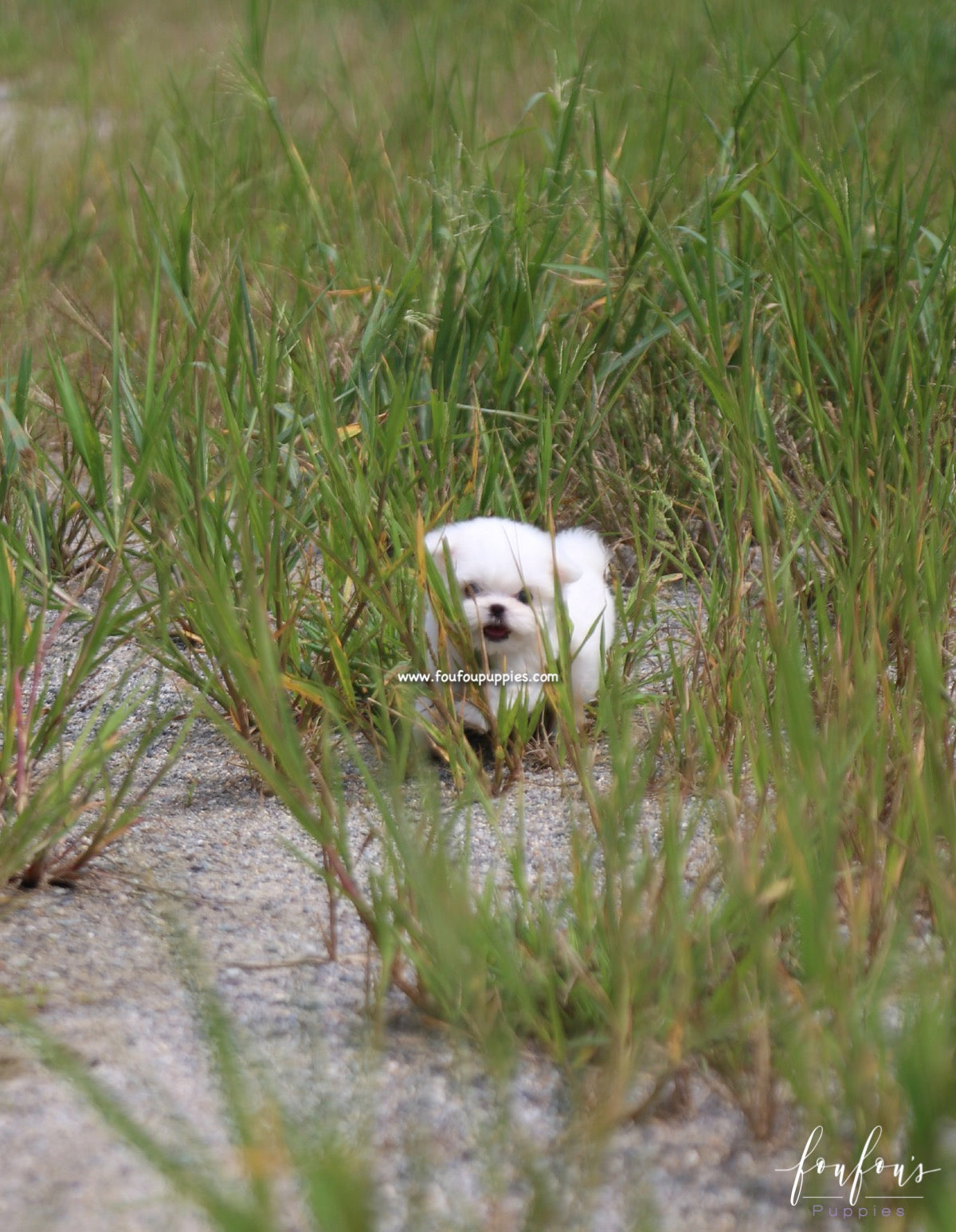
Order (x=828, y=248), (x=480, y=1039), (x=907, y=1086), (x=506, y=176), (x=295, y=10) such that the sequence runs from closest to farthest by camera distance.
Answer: (x=907, y=1086)
(x=480, y=1039)
(x=828, y=248)
(x=506, y=176)
(x=295, y=10)

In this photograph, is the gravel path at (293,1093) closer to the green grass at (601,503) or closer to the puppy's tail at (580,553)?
the green grass at (601,503)

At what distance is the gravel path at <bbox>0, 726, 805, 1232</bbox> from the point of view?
1.07 m

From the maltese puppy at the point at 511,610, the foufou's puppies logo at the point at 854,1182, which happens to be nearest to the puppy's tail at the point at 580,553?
the maltese puppy at the point at 511,610

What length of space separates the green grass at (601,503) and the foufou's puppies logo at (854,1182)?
22 millimetres

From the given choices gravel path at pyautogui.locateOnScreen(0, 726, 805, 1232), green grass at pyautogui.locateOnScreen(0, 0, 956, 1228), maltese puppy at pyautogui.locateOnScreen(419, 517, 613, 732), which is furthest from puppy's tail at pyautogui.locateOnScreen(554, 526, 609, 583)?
gravel path at pyautogui.locateOnScreen(0, 726, 805, 1232)

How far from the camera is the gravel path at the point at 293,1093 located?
1.07 metres

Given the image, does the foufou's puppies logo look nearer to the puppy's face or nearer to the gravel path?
the gravel path

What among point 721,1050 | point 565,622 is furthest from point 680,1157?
point 565,622

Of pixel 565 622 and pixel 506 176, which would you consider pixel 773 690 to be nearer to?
pixel 565 622

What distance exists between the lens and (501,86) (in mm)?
5172

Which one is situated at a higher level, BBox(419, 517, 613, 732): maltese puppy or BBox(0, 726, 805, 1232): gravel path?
BBox(419, 517, 613, 732): maltese puppy

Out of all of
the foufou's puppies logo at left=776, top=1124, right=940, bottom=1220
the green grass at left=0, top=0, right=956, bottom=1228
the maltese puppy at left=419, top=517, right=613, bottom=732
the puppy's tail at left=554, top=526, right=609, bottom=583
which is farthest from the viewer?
the puppy's tail at left=554, top=526, right=609, bottom=583

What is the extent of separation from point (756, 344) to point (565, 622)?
117cm

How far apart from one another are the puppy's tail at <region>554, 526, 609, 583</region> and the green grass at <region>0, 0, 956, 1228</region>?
4.9 inches
